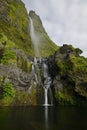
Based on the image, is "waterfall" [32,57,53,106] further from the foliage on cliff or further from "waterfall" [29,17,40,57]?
"waterfall" [29,17,40,57]

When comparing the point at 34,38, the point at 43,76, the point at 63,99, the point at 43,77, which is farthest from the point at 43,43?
the point at 63,99

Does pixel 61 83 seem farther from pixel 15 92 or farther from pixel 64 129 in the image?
pixel 64 129

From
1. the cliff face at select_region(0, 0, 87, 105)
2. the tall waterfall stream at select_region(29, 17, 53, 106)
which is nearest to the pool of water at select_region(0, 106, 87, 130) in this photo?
the cliff face at select_region(0, 0, 87, 105)

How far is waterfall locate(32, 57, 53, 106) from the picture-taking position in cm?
6831

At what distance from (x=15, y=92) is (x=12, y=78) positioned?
3.82m

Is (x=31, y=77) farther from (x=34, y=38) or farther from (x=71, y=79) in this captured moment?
(x=34, y=38)

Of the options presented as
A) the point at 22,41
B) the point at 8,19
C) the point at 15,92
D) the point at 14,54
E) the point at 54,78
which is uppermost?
the point at 8,19

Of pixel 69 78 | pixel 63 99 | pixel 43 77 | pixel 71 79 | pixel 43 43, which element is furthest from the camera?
pixel 43 43

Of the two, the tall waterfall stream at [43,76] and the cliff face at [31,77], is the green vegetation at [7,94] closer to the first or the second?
the cliff face at [31,77]

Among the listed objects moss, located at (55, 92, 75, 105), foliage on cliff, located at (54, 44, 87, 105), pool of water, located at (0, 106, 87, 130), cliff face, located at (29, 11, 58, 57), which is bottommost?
pool of water, located at (0, 106, 87, 130)

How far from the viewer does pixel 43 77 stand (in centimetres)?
7362

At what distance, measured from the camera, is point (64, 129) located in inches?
976

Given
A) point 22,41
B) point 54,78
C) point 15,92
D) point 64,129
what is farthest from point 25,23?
point 64,129

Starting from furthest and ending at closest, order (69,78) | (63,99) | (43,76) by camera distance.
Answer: (43,76), (69,78), (63,99)
